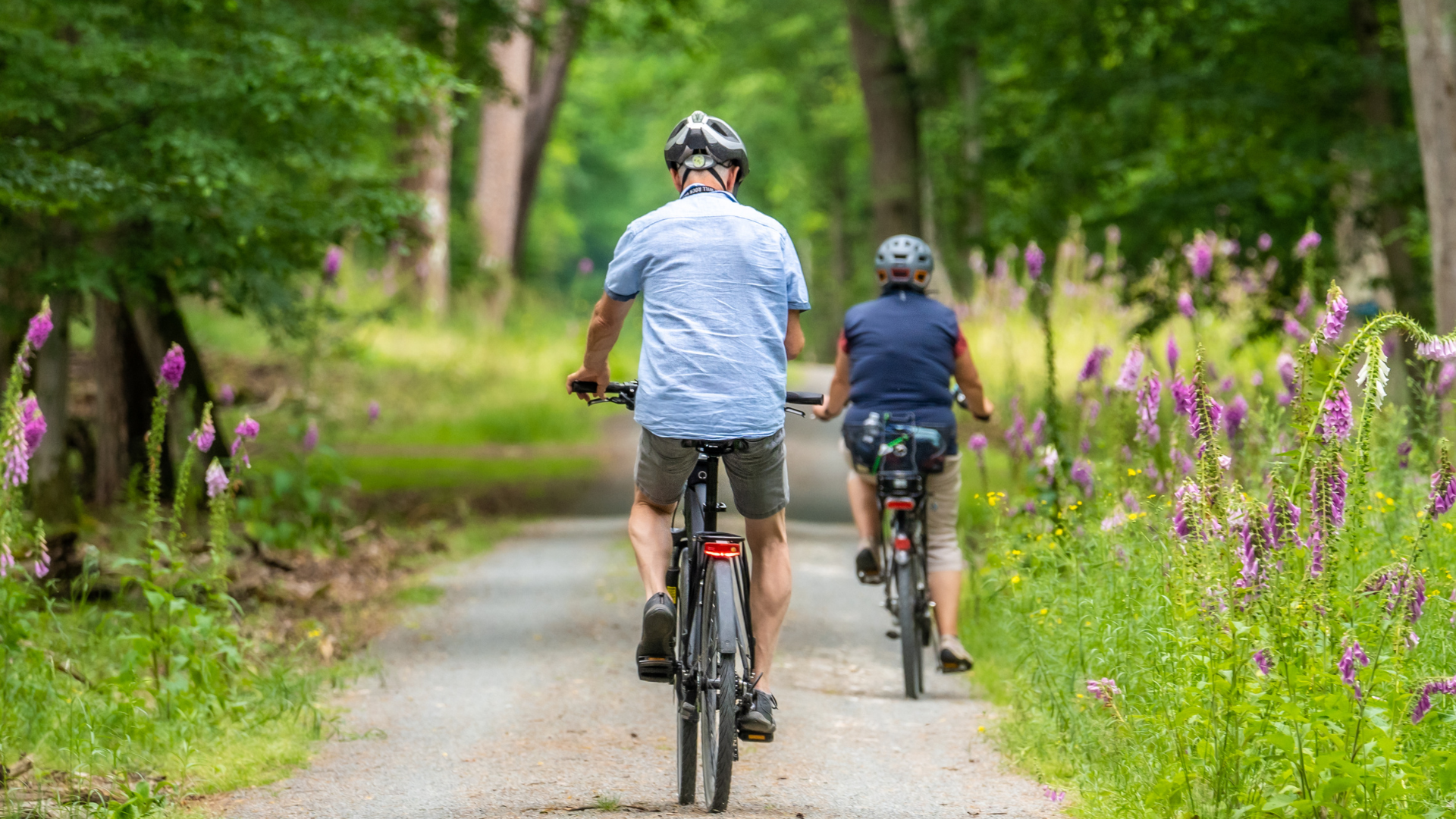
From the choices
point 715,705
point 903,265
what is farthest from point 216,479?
point 903,265

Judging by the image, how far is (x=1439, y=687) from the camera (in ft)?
13.9

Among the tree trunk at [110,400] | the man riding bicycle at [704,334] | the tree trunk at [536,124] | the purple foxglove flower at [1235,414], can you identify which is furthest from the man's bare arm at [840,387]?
the tree trunk at [536,124]

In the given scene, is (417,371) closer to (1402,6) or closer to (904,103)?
(904,103)

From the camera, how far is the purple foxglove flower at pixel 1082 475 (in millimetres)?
7656

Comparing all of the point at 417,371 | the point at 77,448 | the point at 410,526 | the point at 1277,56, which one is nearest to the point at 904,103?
→ the point at 417,371

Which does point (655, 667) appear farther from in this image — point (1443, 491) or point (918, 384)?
point (918, 384)

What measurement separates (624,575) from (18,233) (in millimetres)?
3928

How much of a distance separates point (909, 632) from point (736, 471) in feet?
7.33

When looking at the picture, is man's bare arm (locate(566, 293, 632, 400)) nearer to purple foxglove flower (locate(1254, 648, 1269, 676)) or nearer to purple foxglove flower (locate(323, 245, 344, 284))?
purple foxglove flower (locate(1254, 648, 1269, 676))

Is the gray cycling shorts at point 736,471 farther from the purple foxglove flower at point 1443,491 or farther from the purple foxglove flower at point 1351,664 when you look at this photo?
the purple foxglove flower at point 1443,491

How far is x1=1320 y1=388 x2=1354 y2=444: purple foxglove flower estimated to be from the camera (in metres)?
4.23

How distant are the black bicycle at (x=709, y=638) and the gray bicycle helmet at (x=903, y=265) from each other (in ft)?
7.29

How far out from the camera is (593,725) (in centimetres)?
636

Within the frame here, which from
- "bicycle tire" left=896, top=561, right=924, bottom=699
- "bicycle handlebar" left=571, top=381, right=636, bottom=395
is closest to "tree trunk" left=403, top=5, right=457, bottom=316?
"bicycle tire" left=896, top=561, right=924, bottom=699
